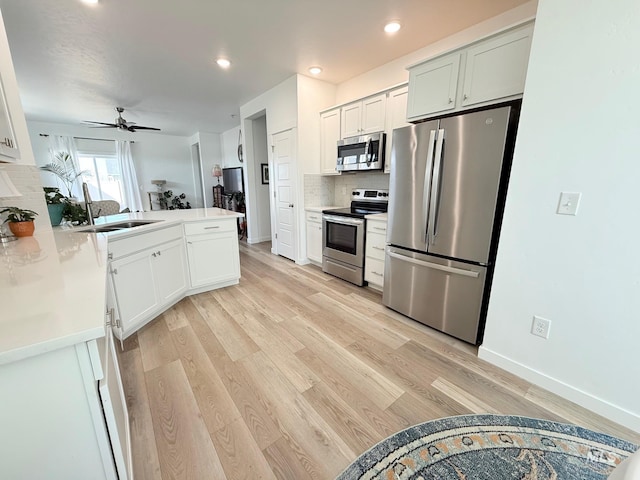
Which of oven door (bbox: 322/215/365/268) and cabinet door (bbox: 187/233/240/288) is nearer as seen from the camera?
cabinet door (bbox: 187/233/240/288)

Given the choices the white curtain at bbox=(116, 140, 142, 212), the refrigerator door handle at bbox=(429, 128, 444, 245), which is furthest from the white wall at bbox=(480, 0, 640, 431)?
the white curtain at bbox=(116, 140, 142, 212)

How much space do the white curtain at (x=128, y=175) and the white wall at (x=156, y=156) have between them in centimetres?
18

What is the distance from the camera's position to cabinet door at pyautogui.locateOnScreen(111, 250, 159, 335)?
1.96 meters

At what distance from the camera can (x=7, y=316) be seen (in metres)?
0.68

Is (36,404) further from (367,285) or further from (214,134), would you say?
(214,134)

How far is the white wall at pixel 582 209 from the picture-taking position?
127 centimetres

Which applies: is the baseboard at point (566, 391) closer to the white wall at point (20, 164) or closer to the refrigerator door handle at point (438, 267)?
the refrigerator door handle at point (438, 267)

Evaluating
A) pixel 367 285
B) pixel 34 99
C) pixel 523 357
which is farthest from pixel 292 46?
pixel 34 99

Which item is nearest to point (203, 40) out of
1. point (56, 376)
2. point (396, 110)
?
point (396, 110)

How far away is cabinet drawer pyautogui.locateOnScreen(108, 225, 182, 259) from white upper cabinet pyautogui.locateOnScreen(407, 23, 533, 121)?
8.29 ft

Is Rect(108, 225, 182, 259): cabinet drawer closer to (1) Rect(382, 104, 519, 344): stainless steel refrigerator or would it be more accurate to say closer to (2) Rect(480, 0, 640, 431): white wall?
(1) Rect(382, 104, 519, 344): stainless steel refrigerator

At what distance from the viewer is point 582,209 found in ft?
4.60

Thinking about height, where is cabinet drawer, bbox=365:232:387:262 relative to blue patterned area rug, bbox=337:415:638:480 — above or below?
above

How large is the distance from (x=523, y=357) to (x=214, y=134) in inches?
318
